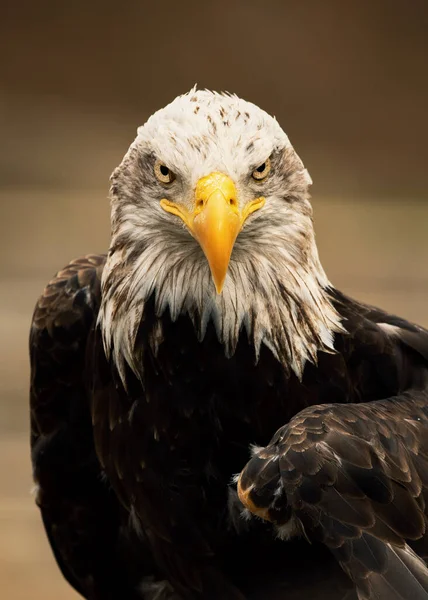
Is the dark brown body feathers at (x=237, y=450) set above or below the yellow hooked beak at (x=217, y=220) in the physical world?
below

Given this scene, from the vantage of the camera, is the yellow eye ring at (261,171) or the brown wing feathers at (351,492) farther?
the yellow eye ring at (261,171)

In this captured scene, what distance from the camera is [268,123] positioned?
2488 millimetres

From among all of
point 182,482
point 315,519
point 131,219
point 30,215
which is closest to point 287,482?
point 315,519

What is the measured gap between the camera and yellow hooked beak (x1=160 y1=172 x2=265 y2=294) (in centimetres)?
224

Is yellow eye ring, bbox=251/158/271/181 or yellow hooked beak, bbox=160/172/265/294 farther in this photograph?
yellow eye ring, bbox=251/158/271/181

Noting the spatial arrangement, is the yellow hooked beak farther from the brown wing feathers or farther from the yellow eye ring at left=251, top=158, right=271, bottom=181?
the brown wing feathers

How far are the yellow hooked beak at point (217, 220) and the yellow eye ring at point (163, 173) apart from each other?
0.10 metres

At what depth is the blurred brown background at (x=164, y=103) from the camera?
536 centimetres

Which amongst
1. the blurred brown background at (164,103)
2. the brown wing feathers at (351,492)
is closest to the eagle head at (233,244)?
the brown wing feathers at (351,492)

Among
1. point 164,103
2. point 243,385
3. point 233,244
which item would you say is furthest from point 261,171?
point 164,103

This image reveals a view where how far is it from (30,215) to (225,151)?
3.73 meters

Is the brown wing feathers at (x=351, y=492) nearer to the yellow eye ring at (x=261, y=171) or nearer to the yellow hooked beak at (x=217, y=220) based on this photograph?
the yellow hooked beak at (x=217, y=220)

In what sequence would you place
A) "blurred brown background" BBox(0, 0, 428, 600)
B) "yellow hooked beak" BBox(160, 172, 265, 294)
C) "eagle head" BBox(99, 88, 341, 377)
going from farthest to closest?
"blurred brown background" BBox(0, 0, 428, 600), "eagle head" BBox(99, 88, 341, 377), "yellow hooked beak" BBox(160, 172, 265, 294)

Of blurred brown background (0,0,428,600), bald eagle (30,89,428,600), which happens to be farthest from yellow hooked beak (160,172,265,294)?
blurred brown background (0,0,428,600)
